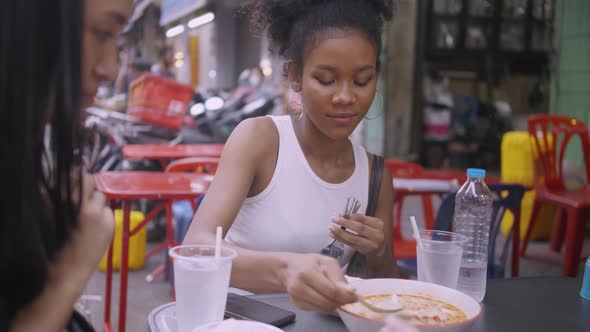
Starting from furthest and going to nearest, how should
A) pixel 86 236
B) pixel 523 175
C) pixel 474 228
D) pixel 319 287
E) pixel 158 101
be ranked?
pixel 158 101 < pixel 523 175 < pixel 474 228 < pixel 319 287 < pixel 86 236

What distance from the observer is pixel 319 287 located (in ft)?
3.44

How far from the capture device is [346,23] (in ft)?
5.80

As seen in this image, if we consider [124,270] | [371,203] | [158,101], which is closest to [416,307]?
[371,203]

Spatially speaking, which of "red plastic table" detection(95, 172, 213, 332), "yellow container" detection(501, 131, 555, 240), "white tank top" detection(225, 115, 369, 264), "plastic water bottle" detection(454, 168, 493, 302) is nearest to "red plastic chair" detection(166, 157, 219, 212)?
"red plastic table" detection(95, 172, 213, 332)

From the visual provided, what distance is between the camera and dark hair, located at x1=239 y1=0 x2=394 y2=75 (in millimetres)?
1783

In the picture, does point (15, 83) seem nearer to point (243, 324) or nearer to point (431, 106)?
point (243, 324)

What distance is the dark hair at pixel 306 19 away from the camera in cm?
178

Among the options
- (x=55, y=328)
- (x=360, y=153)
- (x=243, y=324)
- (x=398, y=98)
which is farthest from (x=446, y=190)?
(x=398, y=98)

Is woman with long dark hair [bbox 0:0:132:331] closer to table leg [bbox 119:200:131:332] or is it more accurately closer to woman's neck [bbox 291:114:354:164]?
woman's neck [bbox 291:114:354:164]

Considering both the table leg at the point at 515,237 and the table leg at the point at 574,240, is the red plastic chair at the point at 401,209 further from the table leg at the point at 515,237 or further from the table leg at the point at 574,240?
the table leg at the point at 574,240

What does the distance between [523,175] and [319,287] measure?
5.37 m

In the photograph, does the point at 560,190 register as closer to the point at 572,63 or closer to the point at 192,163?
the point at 572,63

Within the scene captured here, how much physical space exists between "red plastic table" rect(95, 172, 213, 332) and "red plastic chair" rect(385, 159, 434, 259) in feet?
4.05

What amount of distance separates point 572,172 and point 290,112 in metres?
4.04
